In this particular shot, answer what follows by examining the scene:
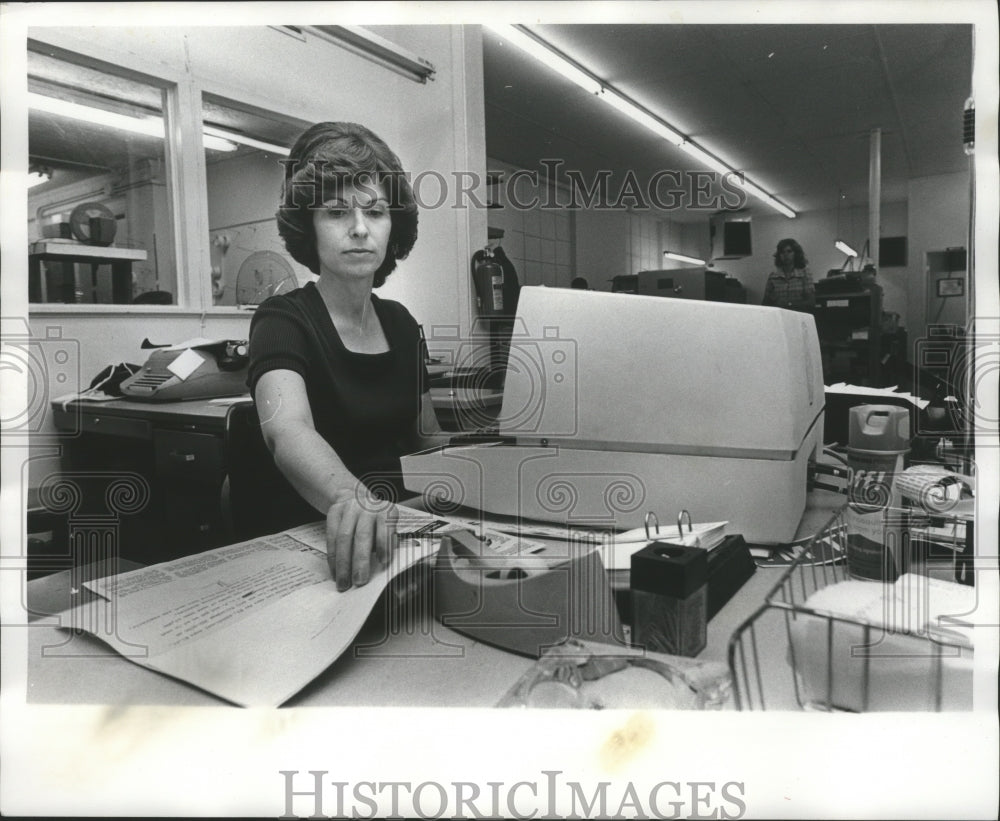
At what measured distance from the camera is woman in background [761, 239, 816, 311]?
1244 millimetres

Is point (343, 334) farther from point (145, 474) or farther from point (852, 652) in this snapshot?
point (852, 652)

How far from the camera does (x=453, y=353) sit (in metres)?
1.16

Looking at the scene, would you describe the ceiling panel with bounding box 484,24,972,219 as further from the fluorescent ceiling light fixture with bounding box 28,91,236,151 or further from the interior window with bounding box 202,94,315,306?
the fluorescent ceiling light fixture with bounding box 28,91,236,151

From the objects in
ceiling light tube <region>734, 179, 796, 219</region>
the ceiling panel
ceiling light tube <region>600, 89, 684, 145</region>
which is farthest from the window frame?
ceiling light tube <region>734, 179, 796, 219</region>

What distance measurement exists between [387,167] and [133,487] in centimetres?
66

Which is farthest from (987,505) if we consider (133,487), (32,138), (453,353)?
(32,138)

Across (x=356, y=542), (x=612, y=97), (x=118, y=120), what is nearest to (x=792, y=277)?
(x=612, y=97)

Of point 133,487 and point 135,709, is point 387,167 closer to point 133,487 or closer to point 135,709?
point 133,487

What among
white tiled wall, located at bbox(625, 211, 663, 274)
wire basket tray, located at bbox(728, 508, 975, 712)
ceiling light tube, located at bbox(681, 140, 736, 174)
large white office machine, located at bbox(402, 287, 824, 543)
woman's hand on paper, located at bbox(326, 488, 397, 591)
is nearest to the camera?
wire basket tray, located at bbox(728, 508, 975, 712)

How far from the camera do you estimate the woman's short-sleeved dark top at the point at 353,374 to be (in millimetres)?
1135

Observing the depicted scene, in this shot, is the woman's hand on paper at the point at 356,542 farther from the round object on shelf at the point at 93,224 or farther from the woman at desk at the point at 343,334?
the round object on shelf at the point at 93,224

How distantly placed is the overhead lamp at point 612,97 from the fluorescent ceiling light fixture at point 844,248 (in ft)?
0.41

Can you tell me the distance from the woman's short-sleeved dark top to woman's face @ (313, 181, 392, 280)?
6 centimetres

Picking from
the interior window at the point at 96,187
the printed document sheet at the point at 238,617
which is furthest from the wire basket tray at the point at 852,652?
the interior window at the point at 96,187
